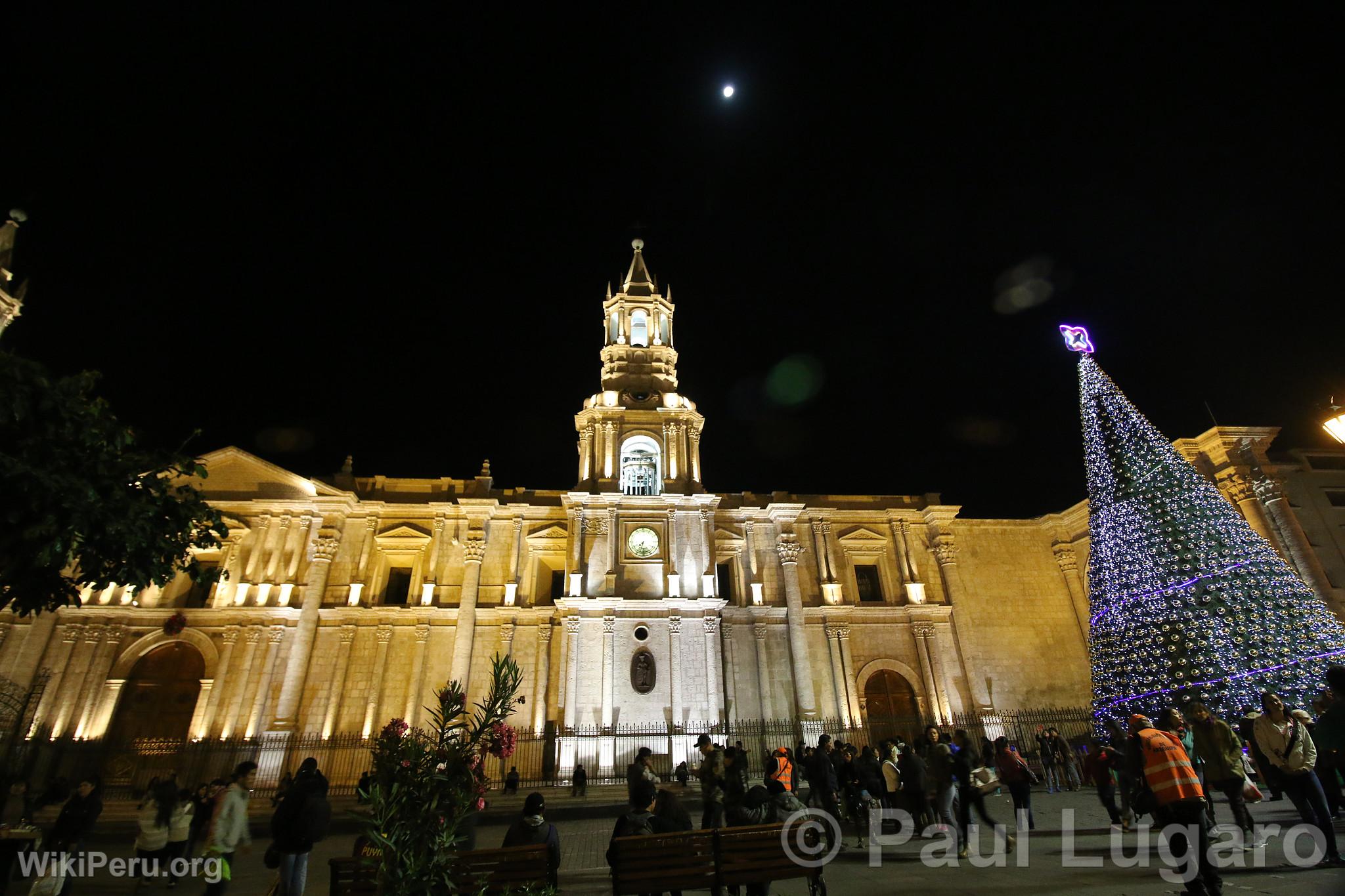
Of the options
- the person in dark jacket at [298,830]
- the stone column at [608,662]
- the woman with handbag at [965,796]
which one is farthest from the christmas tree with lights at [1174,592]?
the person in dark jacket at [298,830]

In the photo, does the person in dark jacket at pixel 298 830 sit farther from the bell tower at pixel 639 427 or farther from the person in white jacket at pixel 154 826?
the bell tower at pixel 639 427

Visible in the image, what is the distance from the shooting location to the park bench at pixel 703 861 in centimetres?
526

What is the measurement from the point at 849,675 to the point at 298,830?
2023cm

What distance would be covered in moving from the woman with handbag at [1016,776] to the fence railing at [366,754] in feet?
29.7

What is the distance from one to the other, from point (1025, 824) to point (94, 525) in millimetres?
13881

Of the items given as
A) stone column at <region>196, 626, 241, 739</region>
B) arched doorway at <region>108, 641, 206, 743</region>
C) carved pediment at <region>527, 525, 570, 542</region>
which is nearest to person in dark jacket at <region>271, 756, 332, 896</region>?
stone column at <region>196, 626, 241, 739</region>

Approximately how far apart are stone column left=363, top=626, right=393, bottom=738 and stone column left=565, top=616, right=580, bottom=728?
6.57 m

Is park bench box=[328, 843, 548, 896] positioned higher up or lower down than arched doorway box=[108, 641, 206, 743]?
lower down

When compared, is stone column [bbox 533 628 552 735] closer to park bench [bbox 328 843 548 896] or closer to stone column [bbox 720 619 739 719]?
stone column [bbox 720 619 739 719]

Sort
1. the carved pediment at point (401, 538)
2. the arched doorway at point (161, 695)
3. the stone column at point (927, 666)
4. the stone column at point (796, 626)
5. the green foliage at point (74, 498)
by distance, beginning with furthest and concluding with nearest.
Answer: the carved pediment at point (401, 538)
the stone column at point (927, 666)
the stone column at point (796, 626)
the arched doorway at point (161, 695)
the green foliage at point (74, 498)

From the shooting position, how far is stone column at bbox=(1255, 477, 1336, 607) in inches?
841

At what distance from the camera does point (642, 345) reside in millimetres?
28375

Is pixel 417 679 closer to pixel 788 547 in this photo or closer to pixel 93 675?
pixel 93 675

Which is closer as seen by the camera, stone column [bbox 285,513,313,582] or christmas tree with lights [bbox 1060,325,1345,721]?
christmas tree with lights [bbox 1060,325,1345,721]
